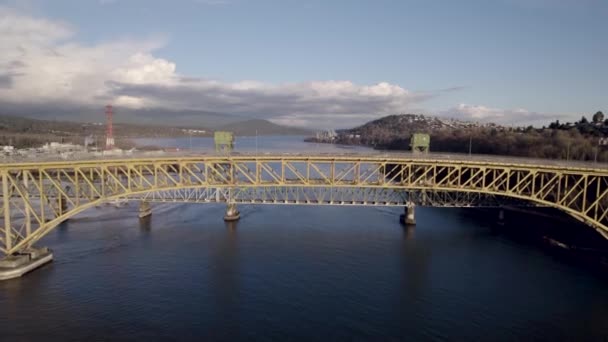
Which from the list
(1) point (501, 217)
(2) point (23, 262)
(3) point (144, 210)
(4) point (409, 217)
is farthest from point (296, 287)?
(1) point (501, 217)

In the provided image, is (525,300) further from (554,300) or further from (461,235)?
(461,235)

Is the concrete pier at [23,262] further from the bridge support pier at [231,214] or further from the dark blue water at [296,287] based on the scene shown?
the bridge support pier at [231,214]

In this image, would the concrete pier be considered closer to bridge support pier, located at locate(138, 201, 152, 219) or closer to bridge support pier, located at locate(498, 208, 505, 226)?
bridge support pier, located at locate(138, 201, 152, 219)

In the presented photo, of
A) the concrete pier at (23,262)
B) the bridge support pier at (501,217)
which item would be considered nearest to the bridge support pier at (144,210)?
the concrete pier at (23,262)

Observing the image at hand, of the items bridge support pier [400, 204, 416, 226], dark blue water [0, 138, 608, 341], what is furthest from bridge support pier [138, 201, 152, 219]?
bridge support pier [400, 204, 416, 226]

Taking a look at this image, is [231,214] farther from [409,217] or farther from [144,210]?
[409,217]

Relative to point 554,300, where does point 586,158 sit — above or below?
above

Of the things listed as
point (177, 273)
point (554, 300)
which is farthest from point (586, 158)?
point (177, 273)

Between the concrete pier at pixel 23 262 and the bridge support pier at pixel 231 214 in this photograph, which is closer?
the concrete pier at pixel 23 262
